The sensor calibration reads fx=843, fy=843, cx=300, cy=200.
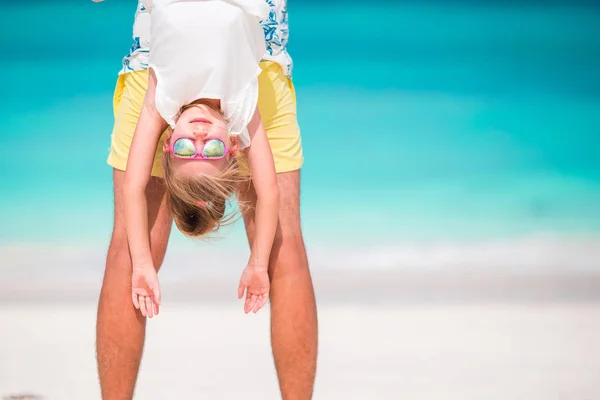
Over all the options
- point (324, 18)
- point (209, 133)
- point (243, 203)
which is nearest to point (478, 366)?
point (243, 203)

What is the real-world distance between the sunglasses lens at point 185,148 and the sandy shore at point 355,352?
1.14 metres

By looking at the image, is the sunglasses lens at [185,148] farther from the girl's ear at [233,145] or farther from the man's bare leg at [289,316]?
the man's bare leg at [289,316]

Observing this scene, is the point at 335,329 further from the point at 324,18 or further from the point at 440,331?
the point at 324,18

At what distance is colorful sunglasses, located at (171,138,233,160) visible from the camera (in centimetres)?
197

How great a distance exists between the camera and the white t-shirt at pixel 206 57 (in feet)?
6.50

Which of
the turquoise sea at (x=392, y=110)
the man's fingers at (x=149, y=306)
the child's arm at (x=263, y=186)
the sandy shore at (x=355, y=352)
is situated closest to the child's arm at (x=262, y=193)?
the child's arm at (x=263, y=186)

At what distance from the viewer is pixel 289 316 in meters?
2.16

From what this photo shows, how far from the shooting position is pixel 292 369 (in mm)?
2158

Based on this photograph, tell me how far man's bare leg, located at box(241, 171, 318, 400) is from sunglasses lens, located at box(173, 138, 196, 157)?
24cm


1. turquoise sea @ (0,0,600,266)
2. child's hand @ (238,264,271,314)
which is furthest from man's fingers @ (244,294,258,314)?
turquoise sea @ (0,0,600,266)

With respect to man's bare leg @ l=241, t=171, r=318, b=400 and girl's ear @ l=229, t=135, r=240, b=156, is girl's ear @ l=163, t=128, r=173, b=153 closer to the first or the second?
girl's ear @ l=229, t=135, r=240, b=156

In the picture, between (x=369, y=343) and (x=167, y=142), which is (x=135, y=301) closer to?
(x=167, y=142)

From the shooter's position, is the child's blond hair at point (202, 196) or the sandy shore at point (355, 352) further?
the sandy shore at point (355, 352)

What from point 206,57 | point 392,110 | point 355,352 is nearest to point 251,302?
point 206,57
